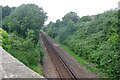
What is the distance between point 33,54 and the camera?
1080 cm

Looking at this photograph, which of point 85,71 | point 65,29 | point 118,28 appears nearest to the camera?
point 85,71

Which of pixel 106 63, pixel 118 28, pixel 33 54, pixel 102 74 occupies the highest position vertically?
pixel 118 28

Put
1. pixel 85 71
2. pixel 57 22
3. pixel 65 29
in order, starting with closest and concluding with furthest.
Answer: pixel 85 71, pixel 65 29, pixel 57 22

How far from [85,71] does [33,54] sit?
6.01 metres

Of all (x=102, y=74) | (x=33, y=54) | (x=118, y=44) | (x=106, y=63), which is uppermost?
(x=118, y=44)

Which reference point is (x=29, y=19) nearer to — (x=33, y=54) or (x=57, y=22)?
(x=33, y=54)

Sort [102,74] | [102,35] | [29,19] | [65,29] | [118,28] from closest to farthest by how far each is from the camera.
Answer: [102,74], [118,28], [102,35], [29,19], [65,29]

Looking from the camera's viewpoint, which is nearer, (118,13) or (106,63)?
(106,63)

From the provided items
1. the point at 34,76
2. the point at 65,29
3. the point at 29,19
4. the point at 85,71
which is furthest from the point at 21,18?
the point at 34,76

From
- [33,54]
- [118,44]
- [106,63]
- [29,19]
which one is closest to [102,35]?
[118,44]

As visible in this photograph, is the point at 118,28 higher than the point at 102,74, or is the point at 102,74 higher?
the point at 118,28

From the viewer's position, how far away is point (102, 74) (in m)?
9.77

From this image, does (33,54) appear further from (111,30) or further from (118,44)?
(111,30)

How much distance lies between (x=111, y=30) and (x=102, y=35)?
4.76 feet
